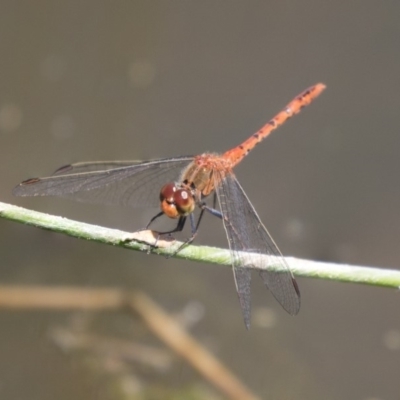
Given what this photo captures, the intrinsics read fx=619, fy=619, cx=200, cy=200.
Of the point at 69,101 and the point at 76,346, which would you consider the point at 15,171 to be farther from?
the point at 76,346

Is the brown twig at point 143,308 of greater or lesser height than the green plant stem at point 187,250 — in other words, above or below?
above

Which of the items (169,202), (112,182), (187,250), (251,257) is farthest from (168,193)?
(187,250)

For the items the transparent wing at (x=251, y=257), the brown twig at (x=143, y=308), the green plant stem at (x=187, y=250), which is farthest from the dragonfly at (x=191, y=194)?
the brown twig at (x=143, y=308)

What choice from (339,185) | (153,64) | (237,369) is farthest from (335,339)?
(153,64)

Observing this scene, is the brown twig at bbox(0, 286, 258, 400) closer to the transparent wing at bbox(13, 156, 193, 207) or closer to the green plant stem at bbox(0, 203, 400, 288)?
the transparent wing at bbox(13, 156, 193, 207)

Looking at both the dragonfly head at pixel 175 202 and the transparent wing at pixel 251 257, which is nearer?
the transparent wing at pixel 251 257

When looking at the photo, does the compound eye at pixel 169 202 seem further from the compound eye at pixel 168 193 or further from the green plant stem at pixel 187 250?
the green plant stem at pixel 187 250

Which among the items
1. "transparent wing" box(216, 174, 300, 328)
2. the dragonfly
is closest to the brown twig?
the dragonfly
